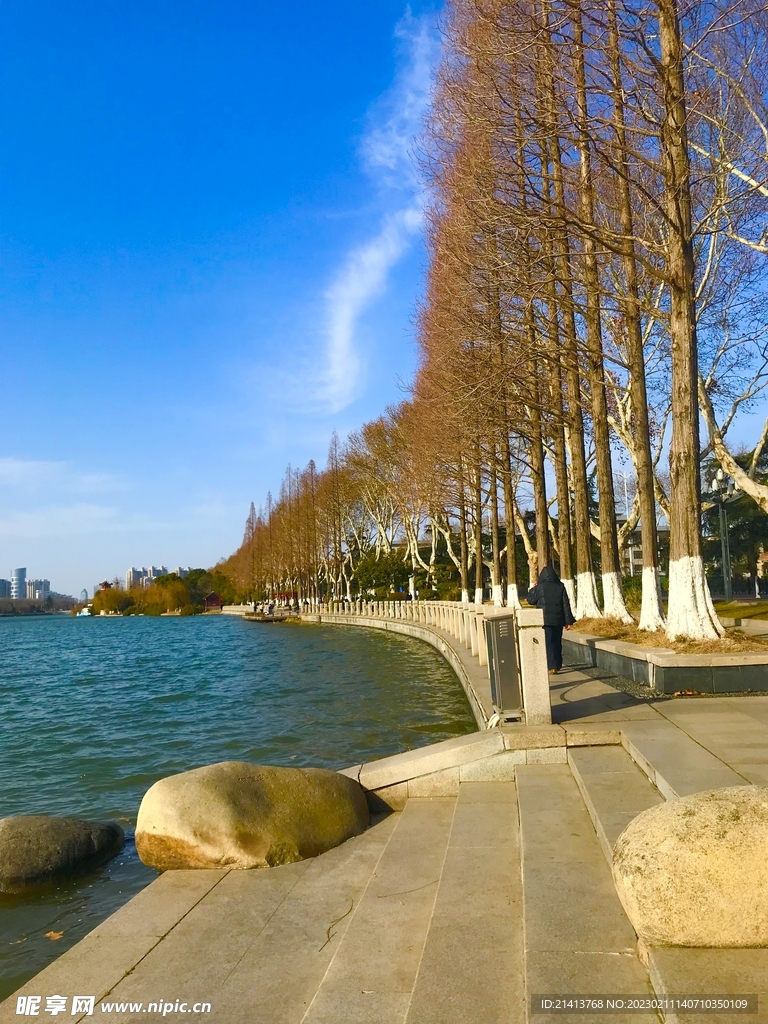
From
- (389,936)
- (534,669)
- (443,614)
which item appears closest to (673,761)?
(534,669)

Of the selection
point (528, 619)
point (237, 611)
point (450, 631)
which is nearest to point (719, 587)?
point (450, 631)

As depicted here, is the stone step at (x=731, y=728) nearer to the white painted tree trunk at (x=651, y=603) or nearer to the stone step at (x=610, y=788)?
the stone step at (x=610, y=788)

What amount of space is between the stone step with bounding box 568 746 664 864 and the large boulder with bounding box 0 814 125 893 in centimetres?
431

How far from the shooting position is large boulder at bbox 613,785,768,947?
3506 millimetres

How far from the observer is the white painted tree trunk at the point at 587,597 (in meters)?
17.5

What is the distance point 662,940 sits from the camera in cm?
361

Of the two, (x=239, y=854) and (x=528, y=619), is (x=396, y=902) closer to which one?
(x=239, y=854)

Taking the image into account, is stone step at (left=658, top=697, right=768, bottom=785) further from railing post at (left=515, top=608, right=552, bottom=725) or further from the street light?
the street light

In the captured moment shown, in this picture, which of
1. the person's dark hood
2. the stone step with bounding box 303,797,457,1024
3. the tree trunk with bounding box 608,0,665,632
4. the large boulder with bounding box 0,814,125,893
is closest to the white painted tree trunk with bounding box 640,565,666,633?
the tree trunk with bounding box 608,0,665,632

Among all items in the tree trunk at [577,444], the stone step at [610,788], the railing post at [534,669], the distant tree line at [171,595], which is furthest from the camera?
the distant tree line at [171,595]

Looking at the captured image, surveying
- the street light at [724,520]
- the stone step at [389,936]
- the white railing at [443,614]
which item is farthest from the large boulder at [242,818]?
the street light at [724,520]

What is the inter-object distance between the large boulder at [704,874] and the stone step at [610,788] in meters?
0.78

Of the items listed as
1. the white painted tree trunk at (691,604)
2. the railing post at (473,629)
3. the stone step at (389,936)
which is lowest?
the stone step at (389,936)

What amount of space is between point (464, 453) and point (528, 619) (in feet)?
63.2
